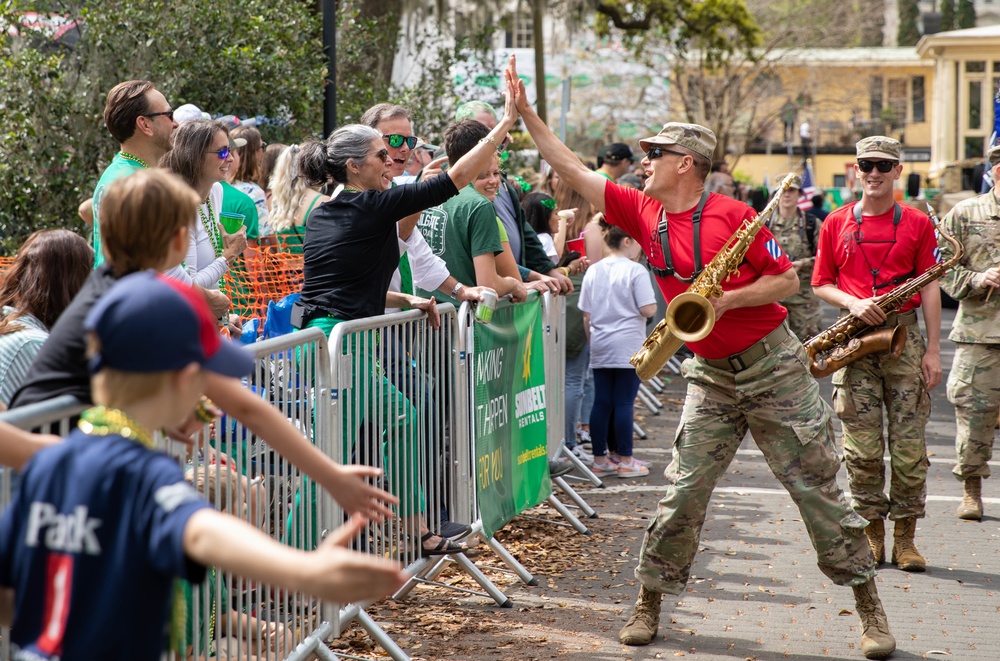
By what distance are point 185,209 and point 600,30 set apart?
27.7 meters

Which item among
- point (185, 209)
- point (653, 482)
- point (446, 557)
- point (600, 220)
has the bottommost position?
point (653, 482)

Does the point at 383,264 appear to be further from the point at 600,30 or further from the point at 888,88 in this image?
the point at 888,88

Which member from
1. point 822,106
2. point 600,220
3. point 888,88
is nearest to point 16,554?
point 600,220

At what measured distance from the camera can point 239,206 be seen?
707 cm

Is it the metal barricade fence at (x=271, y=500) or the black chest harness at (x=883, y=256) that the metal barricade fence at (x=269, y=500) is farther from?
the black chest harness at (x=883, y=256)

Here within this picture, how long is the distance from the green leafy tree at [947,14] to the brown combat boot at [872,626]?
67.3 m

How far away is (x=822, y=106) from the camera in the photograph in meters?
49.0

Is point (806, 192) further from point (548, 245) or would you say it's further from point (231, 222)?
point (231, 222)

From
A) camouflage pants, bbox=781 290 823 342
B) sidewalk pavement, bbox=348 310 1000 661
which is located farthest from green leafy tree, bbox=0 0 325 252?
camouflage pants, bbox=781 290 823 342

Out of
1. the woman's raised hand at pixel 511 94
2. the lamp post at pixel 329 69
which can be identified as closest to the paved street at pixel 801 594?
the woman's raised hand at pixel 511 94

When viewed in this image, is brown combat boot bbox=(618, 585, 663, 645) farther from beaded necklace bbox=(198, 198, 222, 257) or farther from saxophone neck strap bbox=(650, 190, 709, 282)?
beaded necklace bbox=(198, 198, 222, 257)

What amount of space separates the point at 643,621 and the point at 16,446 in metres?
3.39

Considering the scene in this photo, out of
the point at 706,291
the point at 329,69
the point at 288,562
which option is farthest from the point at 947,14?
the point at 288,562

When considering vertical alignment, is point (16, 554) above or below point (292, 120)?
below
